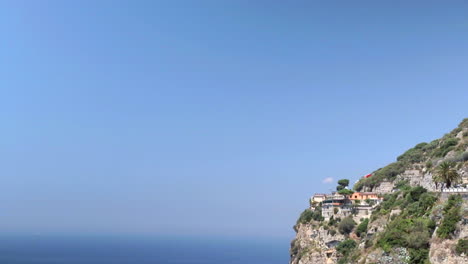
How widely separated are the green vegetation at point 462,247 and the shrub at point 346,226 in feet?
109

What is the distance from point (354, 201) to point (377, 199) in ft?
15.0

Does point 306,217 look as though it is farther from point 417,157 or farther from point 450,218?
point 450,218

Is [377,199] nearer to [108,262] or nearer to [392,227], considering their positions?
[392,227]

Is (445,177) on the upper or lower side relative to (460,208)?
upper

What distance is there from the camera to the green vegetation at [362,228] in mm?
68506

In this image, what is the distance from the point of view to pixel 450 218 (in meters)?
42.5

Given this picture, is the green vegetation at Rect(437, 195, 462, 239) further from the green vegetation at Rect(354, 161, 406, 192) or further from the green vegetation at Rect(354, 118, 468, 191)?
the green vegetation at Rect(354, 161, 406, 192)

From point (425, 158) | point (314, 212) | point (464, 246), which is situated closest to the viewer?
point (464, 246)

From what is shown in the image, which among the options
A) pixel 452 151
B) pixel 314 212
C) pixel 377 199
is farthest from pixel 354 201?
pixel 452 151

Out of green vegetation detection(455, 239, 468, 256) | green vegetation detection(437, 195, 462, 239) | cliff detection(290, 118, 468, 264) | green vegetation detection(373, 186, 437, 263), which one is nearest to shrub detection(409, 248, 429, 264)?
green vegetation detection(373, 186, 437, 263)

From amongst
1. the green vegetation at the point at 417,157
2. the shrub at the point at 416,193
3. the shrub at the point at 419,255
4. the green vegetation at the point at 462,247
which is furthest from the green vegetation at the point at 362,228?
the green vegetation at the point at 462,247

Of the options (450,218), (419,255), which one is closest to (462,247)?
(450,218)

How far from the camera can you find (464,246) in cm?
3872

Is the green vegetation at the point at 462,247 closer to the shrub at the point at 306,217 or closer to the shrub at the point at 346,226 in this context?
the shrub at the point at 346,226
